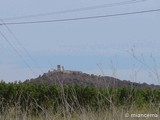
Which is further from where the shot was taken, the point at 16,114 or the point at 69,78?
the point at 69,78

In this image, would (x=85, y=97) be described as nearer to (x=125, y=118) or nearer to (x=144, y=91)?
(x=144, y=91)

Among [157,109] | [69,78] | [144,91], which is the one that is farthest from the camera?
[69,78]

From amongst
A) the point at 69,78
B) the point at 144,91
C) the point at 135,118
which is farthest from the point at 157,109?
Answer: the point at 69,78

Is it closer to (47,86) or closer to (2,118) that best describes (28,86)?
(47,86)

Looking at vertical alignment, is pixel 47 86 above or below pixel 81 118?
above

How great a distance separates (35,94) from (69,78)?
34.2 ft

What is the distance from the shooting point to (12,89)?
1473 centimetres

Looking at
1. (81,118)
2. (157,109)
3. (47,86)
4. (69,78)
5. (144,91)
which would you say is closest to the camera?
(81,118)

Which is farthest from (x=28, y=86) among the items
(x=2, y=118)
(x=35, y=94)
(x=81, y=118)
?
(x=81, y=118)

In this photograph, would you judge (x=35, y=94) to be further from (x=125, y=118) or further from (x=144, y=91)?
(x=125, y=118)

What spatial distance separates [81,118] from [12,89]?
973cm

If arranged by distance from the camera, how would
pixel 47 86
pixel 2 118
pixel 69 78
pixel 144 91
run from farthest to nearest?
pixel 69 78 → pixel 47 86 → pixel 144 91 → pixel 2 118

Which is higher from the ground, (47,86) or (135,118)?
(47,86)

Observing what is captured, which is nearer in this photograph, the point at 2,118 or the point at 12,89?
the point at 2,118
